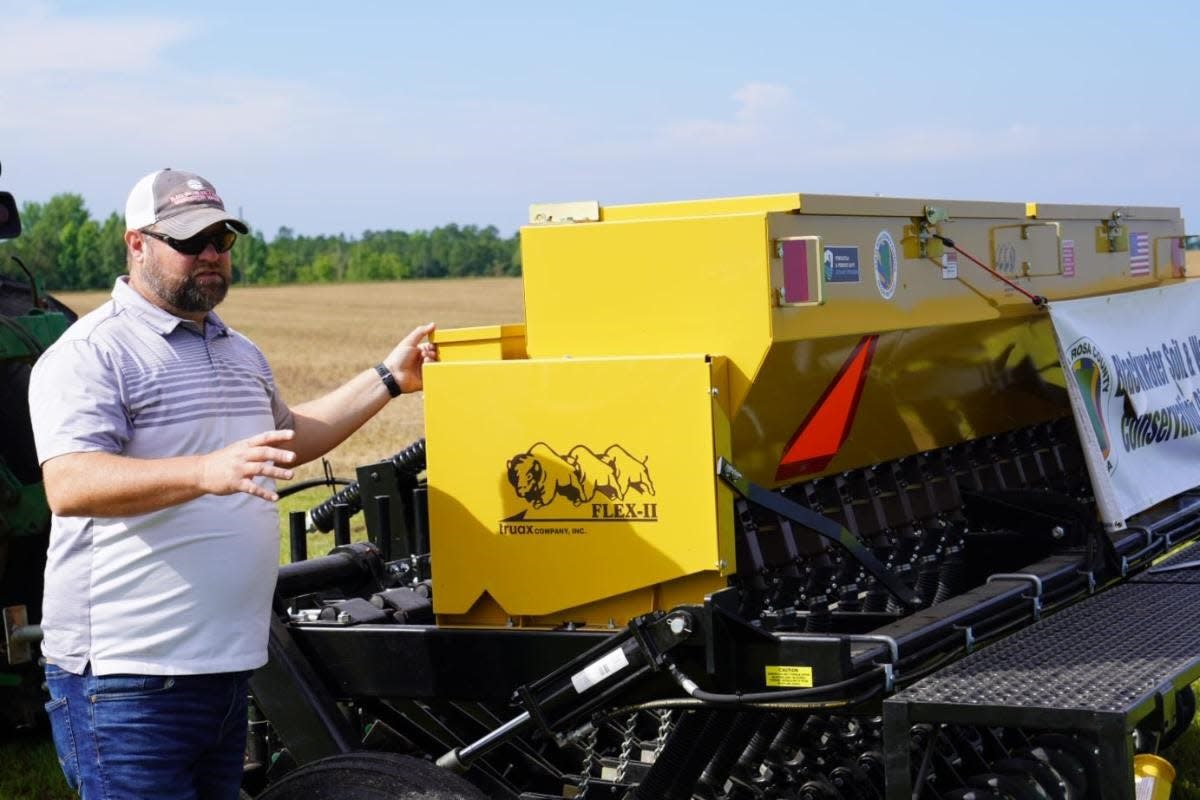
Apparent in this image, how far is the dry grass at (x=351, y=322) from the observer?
19.1 meters

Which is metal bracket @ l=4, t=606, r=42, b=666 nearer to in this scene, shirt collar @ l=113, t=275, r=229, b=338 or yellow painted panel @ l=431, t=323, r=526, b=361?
yellow painted panel @ l=431, t=323, r=526, b=361

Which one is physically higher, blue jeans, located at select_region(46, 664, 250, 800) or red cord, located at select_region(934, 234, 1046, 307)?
red cord, located at select_region(934, 234, 1046, 307)

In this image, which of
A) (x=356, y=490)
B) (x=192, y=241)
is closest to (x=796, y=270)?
(x=192, y=241)

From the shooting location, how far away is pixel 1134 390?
5680mm

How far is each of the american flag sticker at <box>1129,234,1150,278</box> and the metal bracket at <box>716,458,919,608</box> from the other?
2.47 m

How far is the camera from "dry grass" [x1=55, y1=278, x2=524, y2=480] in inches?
751

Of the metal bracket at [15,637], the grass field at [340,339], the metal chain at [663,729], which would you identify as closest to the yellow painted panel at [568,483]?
the metal chain at [663,729]

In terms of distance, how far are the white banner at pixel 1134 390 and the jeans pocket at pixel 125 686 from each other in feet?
9.94

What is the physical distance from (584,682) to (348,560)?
1.64 m

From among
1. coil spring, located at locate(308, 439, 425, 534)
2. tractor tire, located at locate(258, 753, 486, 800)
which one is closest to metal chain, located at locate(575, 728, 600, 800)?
tractor tire, located at locate(258, 753, 486, 800)

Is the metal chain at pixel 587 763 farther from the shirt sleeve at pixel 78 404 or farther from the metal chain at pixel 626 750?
the shirt sleeve at pixel 78 404

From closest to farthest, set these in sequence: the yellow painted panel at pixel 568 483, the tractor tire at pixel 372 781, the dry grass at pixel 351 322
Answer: the yellow painted panel at pixel 568 483
the tractor tire at pixel 372 781
the dry grass at pixel 351 322

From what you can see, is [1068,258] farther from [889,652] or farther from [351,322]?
[351,322]

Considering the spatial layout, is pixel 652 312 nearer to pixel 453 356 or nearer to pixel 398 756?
pixel 453 356
